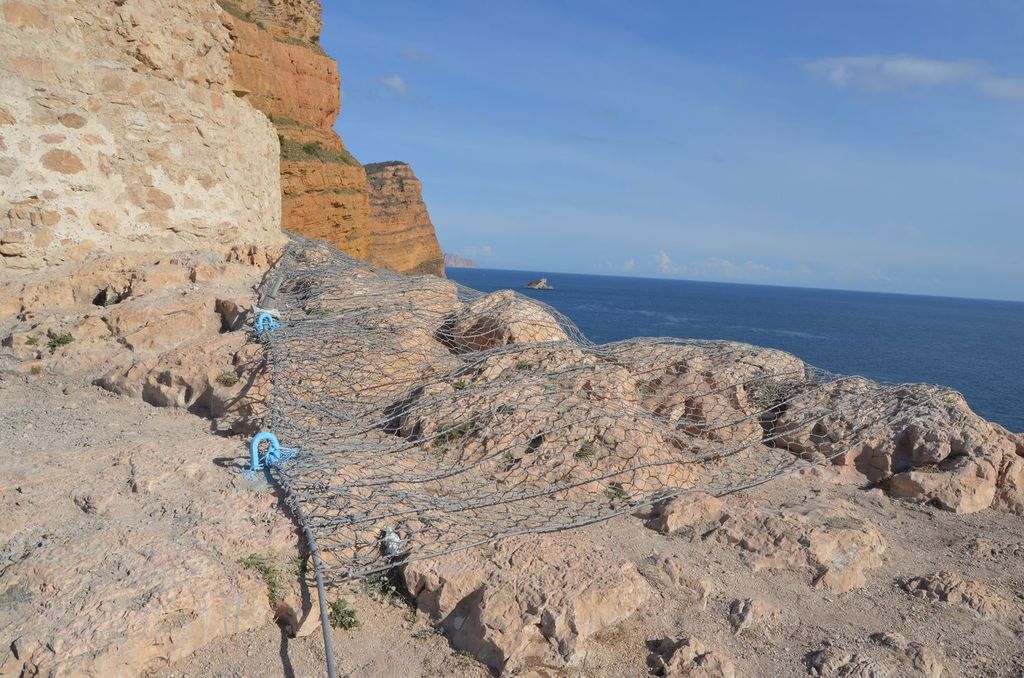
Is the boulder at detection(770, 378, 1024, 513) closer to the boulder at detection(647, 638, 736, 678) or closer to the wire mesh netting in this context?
the wire mesh netting

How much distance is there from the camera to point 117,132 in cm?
684

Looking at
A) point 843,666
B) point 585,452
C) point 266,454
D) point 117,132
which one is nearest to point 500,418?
point 585,452

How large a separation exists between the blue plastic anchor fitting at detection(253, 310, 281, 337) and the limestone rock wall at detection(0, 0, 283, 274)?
235 centimetres

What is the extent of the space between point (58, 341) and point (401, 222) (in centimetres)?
3783

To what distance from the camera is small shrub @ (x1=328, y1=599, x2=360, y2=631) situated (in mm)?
2969

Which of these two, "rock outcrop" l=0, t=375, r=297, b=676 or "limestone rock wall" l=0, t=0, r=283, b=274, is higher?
"limestone rock wall" l=0, t=0, r=283, b=274

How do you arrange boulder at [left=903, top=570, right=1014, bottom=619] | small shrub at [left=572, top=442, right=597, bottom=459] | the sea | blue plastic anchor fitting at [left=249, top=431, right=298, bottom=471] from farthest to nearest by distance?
the sea < small shrub at [left=572, top=442, right=597, bottom=459] < blue plastic anchor fitting at [left=249, top=431, right=298, bottom=471] < boulder at [left=903, top=570, right=1014, bottom=619]

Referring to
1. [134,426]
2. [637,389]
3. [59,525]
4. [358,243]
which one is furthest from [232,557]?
[358,243]

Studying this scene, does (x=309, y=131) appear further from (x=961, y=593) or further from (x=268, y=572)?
(x=961, y=593)

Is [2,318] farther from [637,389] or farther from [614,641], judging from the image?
[614,641]

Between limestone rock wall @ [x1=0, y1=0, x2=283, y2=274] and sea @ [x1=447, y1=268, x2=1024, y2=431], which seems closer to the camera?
limestone rock wall @ [x1=0, y1=0, x2=283, y2=274]

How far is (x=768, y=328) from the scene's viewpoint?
182 ft

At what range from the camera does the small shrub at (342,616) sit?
297cm

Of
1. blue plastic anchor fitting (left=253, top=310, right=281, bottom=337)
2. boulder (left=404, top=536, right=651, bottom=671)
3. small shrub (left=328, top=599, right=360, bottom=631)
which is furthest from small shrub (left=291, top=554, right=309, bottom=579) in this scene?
blue plastic anchor fitting (left=253, top=310, right=281, bottom=337)
